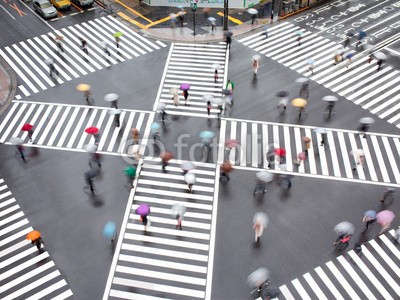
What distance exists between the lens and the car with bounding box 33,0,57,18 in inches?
1726

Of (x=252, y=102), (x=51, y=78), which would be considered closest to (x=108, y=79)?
(x=51, y=78)

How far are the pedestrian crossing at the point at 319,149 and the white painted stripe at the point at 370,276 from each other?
233 inches

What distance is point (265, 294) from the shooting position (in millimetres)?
20297

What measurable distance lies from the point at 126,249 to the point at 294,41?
2585 cm

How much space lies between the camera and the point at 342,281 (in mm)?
21781

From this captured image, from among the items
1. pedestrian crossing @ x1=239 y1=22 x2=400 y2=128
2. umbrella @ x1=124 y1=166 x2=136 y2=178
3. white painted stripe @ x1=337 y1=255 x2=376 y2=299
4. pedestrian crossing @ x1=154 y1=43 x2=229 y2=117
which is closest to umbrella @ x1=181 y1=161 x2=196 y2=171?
umbrella @ x1=124 y1=166 x2=136 y2=178

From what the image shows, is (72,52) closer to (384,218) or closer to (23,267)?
(23,267)

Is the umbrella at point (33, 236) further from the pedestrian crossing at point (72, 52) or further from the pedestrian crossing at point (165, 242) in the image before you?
the pedestrian crossing at point (72, 52)

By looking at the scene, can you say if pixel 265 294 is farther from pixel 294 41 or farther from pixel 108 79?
pixel 294 41

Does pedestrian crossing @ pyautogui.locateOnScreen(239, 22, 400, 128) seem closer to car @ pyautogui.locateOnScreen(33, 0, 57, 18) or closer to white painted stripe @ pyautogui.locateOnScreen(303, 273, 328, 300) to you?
white painted stripe @ pyautogui.locateOnScreen(303, 273, 328, 300)

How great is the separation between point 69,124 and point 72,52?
10726mm

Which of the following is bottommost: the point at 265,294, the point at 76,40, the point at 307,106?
the point at 265,294

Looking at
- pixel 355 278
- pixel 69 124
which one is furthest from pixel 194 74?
pixel 355 278

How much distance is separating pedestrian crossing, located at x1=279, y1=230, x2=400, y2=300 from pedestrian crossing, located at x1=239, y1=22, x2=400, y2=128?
1196 centimetres
